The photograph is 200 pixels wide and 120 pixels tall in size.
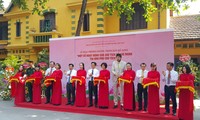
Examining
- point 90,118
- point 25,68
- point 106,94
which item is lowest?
point 90,118

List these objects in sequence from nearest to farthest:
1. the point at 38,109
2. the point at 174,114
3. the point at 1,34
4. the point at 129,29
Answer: the point at 174,114 → the point at 38,109 → the point at 129,29 → the point at 1,34

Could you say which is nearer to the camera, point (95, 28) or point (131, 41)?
point (131, 41)

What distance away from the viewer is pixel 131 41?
9.81 m

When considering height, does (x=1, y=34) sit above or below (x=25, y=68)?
above

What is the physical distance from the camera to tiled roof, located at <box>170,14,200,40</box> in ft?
51.2

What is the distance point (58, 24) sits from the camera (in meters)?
18.6

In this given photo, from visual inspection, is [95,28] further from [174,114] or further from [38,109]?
[174,114]

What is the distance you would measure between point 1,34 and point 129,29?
1139cm

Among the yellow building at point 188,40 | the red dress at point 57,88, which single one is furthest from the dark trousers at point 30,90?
the yellow building at point 188,40

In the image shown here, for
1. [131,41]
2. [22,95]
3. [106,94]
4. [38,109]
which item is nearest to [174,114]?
[106,94]

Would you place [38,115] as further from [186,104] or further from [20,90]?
[186,104]

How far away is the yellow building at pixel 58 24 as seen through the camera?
1658 cm

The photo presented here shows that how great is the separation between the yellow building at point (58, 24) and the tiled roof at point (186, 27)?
102cm

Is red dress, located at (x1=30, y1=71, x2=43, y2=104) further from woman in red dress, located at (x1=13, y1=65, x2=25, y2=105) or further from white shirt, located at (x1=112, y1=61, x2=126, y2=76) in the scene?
white shirt, located at (x1=112, y1=61, x2=126, y2=76)
